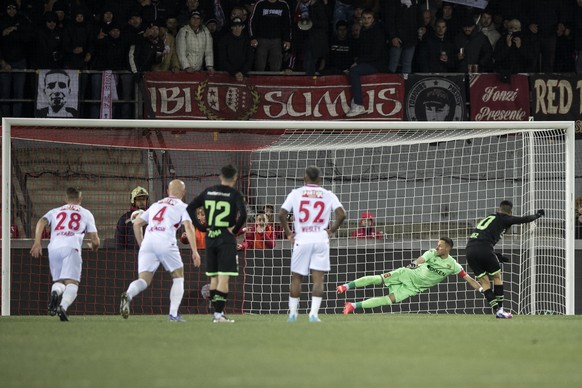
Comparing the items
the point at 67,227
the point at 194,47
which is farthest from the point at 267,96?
the point at 67,227

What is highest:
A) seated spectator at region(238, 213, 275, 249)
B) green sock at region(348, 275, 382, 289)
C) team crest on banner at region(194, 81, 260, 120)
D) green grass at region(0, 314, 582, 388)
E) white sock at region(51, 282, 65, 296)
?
team crest on banner at region(194, 81, 260, 120)

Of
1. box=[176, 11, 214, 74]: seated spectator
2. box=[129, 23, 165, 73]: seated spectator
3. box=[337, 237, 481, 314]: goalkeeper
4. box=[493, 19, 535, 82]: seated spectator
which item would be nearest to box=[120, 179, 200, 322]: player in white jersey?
box=[337, 237, 481, 314]: goalkeeper

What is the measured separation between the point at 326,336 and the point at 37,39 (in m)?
13.2

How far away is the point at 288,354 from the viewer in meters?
9.88

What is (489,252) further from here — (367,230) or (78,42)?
(78,42)

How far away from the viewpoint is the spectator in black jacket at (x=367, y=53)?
77.2ft

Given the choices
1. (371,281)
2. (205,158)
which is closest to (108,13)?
(205,158)

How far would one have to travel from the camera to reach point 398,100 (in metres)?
23.9

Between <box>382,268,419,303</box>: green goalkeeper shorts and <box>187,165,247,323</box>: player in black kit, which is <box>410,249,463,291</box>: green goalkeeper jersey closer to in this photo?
<box>382,268,419,303</box>: green goalkeeper shorts

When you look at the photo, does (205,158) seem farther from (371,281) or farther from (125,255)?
(371,281)

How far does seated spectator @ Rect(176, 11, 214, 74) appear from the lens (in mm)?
23578

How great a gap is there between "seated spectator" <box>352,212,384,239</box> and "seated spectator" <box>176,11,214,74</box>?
4991 mm

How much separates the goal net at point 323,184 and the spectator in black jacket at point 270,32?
7.15 feet

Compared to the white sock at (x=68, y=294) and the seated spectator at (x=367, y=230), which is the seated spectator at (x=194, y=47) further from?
the white sock at (x=68, y=294)
